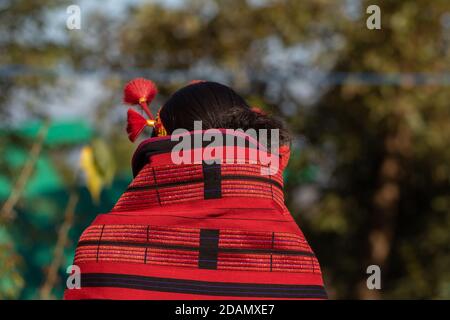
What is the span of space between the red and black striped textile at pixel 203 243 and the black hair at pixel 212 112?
8 centimetres

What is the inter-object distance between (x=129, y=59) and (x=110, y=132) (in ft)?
2.79

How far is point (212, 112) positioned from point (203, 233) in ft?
1.10

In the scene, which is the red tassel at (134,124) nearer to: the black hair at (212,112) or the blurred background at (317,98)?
the black hair at (212,112)

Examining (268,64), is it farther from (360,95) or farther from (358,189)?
(358,189)

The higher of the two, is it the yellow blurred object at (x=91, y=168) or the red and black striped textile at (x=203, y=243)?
the yellow blurred object at (x=91, y=168)

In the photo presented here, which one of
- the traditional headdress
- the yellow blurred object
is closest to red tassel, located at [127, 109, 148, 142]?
the traditional headdress

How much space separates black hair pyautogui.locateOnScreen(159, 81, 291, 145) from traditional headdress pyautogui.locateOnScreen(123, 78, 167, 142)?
0.27 ft

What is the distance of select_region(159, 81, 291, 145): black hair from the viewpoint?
2346 mm

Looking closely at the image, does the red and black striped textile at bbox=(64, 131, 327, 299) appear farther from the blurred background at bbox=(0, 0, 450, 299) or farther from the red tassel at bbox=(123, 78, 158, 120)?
the blurred background at bbox=(0, 0, 450, 299)

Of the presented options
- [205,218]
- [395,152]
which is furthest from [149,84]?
[395,152]

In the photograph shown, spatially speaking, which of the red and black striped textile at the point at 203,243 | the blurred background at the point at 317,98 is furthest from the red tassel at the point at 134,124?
the blurred background at the point at 317,98

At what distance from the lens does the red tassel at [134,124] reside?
254cm

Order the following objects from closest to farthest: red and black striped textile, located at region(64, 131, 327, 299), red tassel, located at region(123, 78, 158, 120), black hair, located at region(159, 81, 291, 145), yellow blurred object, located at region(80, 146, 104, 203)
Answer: red and black striped textile, located at region(64, 131, 327, 299) → black hair, located at region(159, 81, 291, 145) → red tassel, located at region(123, 78, 158, 120) → yellow blurred object, located at region(80, 146, 104, 203)

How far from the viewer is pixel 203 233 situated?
88.2 inches
